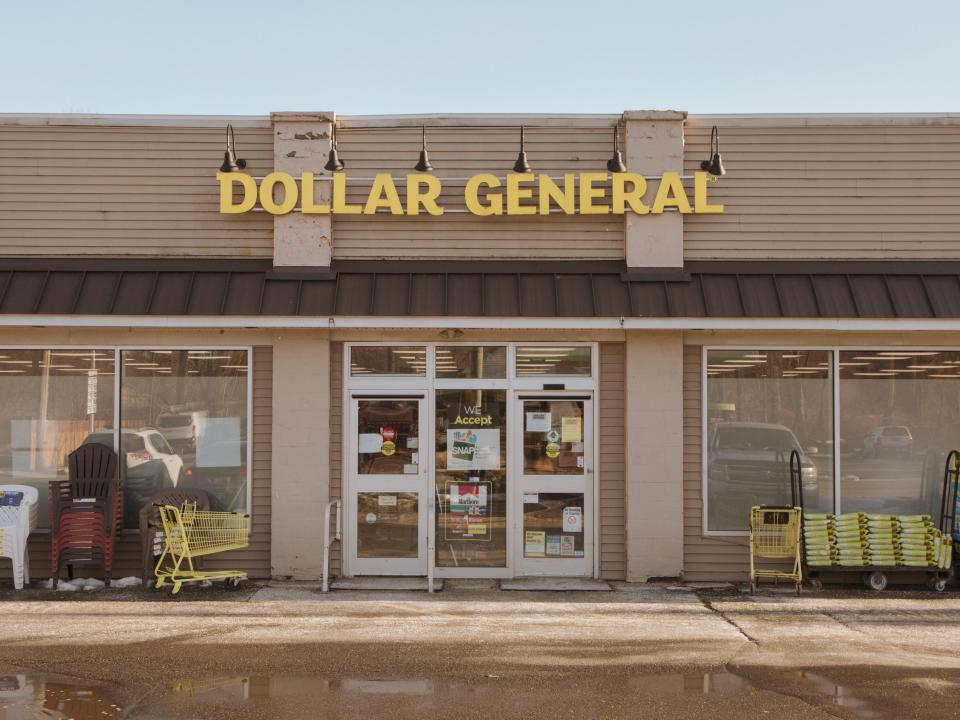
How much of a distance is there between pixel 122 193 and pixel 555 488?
6.05 m

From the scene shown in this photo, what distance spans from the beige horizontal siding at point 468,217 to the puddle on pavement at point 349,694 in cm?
544

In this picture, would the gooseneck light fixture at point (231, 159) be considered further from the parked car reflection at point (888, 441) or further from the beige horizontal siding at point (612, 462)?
the parked car reflection at point (888, 441)

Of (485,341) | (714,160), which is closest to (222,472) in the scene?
(485,341)

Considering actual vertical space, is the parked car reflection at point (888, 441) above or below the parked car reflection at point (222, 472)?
above

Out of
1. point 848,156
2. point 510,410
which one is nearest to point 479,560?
point 510,410

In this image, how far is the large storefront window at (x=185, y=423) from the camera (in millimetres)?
11430

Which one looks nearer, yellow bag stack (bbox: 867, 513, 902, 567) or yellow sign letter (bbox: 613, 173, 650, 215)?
yellow bag stack (bbox: 867, 513, 902, 567)

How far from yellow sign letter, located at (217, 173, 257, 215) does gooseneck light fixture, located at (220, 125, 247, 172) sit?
0.11 metres

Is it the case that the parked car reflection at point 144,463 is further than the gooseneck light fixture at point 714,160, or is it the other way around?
the parked car reflection at point 144,463

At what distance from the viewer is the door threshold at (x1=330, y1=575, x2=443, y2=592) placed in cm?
1084

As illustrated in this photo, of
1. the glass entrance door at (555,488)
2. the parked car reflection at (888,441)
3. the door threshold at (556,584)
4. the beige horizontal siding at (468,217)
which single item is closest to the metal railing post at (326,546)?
the door threshold at (556,584)

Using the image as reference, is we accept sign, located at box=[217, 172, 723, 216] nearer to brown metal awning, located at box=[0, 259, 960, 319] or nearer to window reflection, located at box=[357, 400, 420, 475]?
brown metal awning, located at box=[0, 259, 960, 319]

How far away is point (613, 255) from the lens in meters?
11.5

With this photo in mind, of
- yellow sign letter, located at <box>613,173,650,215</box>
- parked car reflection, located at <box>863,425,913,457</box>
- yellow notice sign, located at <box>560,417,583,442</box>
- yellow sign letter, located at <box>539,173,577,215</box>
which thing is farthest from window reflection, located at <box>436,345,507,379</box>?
parked car reflection, located at <box>863,425,913,457</box>
